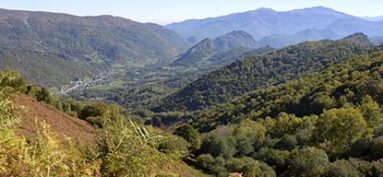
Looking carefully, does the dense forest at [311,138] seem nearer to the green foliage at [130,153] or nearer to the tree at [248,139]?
the tree at [248,139]

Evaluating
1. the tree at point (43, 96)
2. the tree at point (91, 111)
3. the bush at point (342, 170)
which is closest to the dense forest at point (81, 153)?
the bush at point (342, 170)

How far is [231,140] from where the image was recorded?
44781mm

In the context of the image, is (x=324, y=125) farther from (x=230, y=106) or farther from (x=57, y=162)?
(x=230, y=106)

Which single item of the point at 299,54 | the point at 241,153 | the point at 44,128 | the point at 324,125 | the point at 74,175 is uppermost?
the point at 44,128

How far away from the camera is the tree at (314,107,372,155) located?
127 feet

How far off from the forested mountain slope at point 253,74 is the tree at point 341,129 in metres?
103

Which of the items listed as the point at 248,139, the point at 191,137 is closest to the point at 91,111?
the point at 191,137

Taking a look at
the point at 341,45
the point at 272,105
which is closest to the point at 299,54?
the point at 341,45

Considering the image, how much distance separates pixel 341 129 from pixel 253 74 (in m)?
119

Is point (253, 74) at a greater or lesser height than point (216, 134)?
lesser

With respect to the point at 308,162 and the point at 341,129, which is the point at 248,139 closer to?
the point at 341,129

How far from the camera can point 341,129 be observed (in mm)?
39844

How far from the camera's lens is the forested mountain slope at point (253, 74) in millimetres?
150500

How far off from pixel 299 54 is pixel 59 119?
478ft
